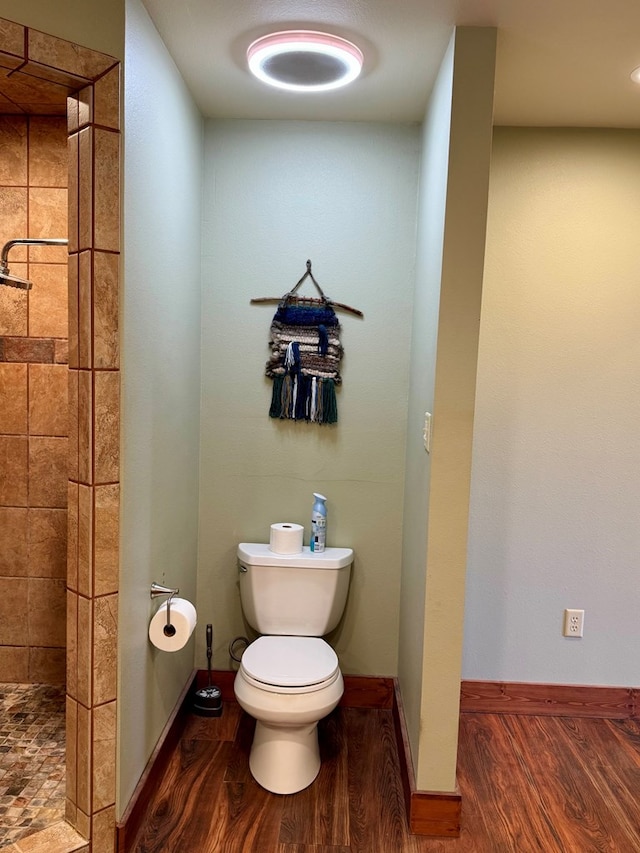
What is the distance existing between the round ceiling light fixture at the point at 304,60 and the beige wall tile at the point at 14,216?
3.42 feet

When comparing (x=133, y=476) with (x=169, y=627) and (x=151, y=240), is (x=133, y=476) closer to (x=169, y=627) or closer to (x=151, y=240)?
(x=169, y=627)

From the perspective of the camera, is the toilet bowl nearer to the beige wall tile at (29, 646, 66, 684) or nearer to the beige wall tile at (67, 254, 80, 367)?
the beige wall tile at (29, 646, 66, 684)

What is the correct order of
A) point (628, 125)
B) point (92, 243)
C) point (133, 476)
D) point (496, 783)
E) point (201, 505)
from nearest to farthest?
point (92, 243) < point (133, 476) < point (496, 783) < point (628, 125) < point (201, 505)

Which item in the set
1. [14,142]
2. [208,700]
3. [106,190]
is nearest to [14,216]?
[14,142]

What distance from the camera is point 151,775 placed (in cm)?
214

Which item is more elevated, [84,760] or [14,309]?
[14,309]

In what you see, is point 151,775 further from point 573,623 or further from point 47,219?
point 47,219

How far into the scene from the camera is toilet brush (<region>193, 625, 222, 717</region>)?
2.71 m

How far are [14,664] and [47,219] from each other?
1.76 meters

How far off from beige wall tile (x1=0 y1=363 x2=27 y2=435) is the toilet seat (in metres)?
1.26

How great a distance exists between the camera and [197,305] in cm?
268

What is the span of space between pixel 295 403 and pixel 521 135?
4.51 feet

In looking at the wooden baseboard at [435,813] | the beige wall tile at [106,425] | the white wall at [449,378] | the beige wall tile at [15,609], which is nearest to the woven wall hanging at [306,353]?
the white wall at [449,378]

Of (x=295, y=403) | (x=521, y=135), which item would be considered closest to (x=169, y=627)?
(x=295, y=403)
